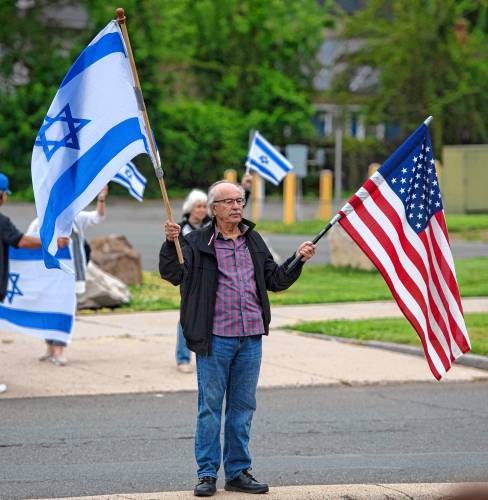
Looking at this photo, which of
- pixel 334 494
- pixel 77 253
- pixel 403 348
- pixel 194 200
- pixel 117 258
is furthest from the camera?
pixel 117 258

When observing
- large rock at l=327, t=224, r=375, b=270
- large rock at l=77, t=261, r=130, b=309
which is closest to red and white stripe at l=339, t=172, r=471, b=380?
large rock at l=77, t=261, r=130, b=309

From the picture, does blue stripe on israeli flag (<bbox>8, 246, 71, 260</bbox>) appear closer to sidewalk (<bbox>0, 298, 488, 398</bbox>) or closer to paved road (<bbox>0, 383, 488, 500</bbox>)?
sidewalk (<bbox>0, 298, 488, 398</bbox>)

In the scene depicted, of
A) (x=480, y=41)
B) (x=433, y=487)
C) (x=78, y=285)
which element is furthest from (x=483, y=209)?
(x=433, y=487)

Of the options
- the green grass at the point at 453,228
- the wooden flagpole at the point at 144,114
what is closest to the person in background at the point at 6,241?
the wooden flagpole at the point at 144,114

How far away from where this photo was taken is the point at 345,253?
21.0 m

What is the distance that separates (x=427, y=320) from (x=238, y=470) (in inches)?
59.8

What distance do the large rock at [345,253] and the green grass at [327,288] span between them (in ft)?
0.40

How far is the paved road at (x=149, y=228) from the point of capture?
23.5 metres

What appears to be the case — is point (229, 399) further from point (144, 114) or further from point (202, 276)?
point (144, 114)

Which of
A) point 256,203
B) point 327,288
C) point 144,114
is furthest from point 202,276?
point 256,203

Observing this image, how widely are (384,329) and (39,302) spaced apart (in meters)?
4.26

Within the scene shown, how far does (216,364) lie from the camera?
6.76m

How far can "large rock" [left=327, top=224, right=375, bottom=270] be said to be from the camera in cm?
2072

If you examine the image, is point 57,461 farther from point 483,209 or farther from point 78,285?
point 483,209
